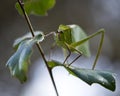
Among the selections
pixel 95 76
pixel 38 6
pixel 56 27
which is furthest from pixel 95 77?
pixel 56 27

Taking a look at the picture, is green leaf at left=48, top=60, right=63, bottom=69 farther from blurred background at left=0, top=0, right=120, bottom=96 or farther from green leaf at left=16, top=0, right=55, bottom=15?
blurred background at left=0, top=0, right=120, bottom=96

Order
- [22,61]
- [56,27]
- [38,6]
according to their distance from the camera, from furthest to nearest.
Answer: [56,27] → [38,6] → [22,61]

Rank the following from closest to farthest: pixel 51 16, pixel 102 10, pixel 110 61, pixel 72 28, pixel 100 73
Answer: pixel 100 73 → pixel 72 28 → pixel 110 61 → pixel 51 16 → pixel 102 10

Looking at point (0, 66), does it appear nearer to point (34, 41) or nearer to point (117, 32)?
point (117, 32)

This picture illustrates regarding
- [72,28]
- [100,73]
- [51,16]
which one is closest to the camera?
[100,73]

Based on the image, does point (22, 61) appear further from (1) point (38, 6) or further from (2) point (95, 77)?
(1) point (38, 6)

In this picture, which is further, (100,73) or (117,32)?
(117,32)

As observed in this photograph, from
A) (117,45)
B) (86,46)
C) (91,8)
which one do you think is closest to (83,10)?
(91,8)

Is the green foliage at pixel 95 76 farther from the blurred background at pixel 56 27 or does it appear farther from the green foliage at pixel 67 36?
the blurred background at pixel 56 27
